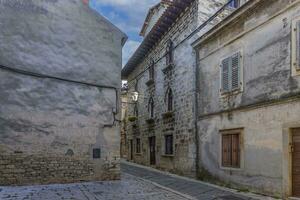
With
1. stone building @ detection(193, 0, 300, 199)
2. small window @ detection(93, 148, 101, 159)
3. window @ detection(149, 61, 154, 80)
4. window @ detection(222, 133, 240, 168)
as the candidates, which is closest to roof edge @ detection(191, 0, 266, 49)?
stone building @ detection(193, 0, 300, 199)

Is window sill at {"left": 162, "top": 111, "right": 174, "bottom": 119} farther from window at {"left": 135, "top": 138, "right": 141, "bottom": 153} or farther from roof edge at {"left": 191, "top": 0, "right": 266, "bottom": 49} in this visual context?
window at {"left": 135, "top": 138, "right": 141, "bottom": 153}

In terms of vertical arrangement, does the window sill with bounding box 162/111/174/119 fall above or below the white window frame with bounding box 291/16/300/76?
below

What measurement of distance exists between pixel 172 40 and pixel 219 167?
7218mm

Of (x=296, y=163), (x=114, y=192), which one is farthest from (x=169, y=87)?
(x=296, y=163)

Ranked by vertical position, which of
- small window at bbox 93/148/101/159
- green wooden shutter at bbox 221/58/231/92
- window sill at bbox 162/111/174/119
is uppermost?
green wooden shutter at bbox 221/58/231/92

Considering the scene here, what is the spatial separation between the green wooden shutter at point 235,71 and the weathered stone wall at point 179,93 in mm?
2882

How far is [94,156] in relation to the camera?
11477mm

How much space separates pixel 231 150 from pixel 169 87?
6.35 meters

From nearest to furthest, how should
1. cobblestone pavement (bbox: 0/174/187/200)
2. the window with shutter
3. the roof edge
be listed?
cobblestone pavement (bbox: 0/174/187/200), the roof edge, the window with shutter

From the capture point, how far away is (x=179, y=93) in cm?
1469

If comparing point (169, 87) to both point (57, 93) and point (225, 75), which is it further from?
point (57, 93)

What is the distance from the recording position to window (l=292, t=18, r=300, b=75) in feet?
25.7

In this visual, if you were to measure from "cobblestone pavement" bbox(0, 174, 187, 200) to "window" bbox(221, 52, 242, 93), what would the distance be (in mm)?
3694

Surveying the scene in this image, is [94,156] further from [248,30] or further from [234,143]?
[248,30]
